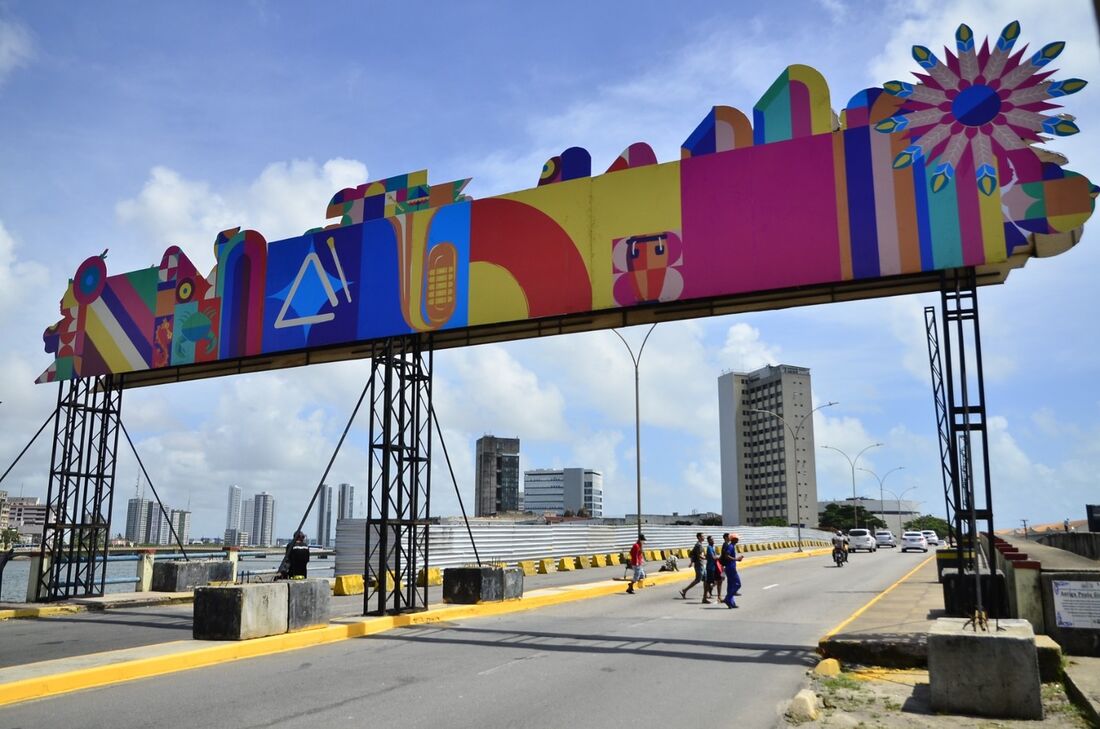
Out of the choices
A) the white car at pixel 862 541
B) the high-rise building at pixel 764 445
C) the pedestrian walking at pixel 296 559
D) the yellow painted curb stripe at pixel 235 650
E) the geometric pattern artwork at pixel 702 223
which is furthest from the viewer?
the high-rise building at pixel 764 445

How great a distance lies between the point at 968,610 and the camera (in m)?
13.1

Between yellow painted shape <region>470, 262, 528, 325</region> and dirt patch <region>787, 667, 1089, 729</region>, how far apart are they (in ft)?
29.4

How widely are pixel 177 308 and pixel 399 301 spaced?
7752 mm

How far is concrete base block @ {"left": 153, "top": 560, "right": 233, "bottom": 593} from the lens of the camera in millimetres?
25031

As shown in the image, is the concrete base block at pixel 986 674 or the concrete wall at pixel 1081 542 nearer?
the concrete base block at pixel 986 674

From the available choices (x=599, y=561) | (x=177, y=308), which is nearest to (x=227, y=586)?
(x=177, y=308)

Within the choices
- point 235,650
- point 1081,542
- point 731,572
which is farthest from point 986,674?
point 1081,542

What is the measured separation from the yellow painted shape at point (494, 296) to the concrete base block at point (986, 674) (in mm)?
10209

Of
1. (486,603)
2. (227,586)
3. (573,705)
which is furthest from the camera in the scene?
(486,603)

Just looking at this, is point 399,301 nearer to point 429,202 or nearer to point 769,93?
point 429,202

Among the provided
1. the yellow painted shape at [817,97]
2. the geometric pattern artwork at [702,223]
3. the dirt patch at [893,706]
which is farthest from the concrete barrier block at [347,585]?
the yellow painted shape at [817,97]

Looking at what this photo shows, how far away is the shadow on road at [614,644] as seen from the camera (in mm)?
12680

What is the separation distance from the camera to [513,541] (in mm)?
34438

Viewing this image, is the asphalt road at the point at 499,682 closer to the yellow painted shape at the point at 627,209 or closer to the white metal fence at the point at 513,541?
the yellow painted shape at the point at 627,209
